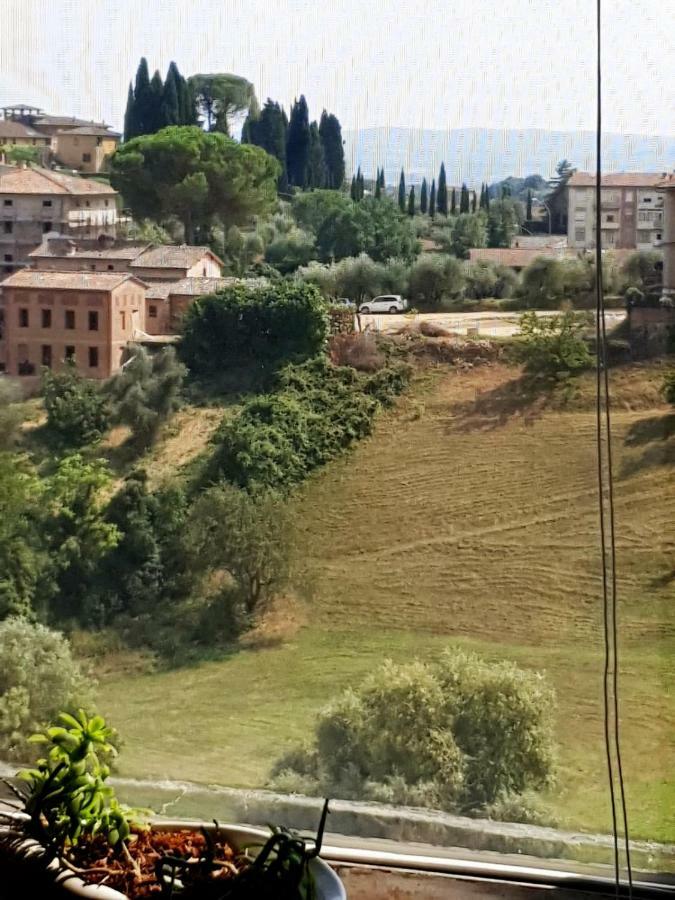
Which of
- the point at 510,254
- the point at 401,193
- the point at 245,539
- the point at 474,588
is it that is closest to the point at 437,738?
the point at 474,588

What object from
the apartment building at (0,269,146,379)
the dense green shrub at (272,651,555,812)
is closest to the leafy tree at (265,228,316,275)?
the apartment building at (0,269,146,379)

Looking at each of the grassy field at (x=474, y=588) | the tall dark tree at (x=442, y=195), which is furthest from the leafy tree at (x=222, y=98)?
the grassy field at (x=474, y=588)

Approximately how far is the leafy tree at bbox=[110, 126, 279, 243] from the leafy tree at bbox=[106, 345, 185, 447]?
216 millimetres

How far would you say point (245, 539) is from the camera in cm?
213

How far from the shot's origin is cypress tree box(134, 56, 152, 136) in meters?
2.18

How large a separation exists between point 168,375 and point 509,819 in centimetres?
94

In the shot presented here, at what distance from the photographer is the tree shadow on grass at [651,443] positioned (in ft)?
6.46

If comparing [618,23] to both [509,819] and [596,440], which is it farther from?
[509,819]

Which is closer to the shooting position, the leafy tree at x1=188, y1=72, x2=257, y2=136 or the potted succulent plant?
the potted succulent plant

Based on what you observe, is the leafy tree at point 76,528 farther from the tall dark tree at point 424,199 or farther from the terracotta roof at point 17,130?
the tall dark tree at point 424,199

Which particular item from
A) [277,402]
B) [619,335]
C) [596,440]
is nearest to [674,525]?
[596,440]

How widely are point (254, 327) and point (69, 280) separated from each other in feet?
1.11

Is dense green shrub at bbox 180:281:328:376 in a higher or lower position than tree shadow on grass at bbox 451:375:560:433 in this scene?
higher

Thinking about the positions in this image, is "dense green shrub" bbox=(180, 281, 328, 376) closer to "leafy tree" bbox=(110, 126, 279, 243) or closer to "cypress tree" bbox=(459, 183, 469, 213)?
"leafy tree" bbox=(110, 126, 279, 243)
